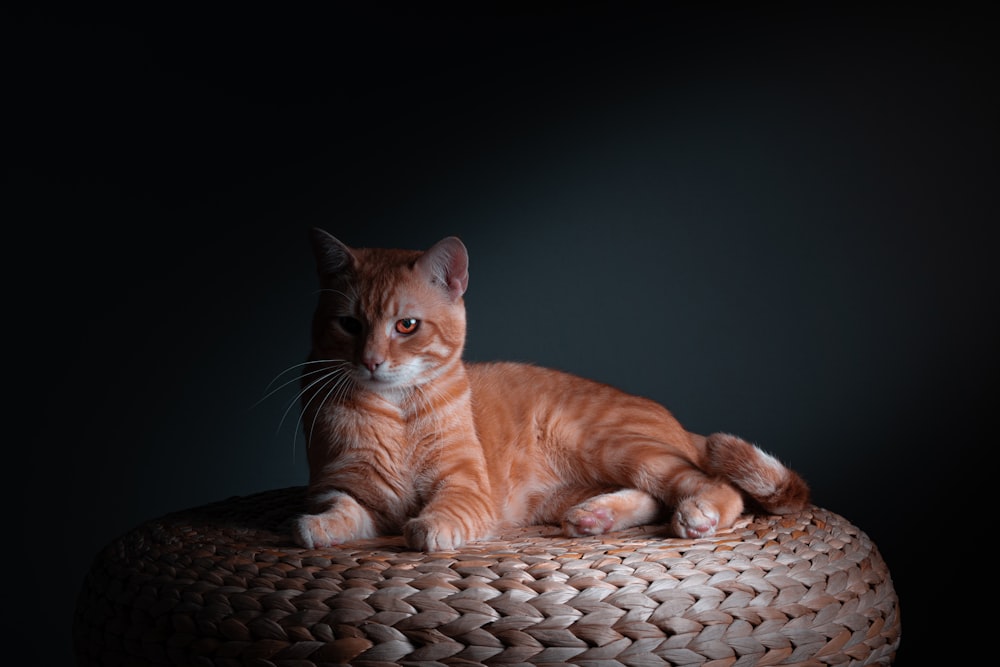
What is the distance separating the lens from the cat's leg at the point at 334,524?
5.63 ft

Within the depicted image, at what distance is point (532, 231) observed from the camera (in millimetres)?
3045

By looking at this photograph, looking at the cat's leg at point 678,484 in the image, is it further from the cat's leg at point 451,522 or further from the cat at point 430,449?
the cat's leg at point 451,522

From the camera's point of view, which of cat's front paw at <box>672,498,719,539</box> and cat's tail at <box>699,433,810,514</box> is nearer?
cat's front paw at <box>672,498,719,539</box>

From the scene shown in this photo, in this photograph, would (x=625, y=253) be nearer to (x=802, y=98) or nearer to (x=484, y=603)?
(x=802, y=98)

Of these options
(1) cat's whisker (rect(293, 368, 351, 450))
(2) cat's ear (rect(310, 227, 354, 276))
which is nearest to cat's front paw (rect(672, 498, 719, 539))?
(1) cat's whisker (rect(293, 368, 351, 450))

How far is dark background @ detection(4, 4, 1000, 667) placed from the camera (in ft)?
9.00

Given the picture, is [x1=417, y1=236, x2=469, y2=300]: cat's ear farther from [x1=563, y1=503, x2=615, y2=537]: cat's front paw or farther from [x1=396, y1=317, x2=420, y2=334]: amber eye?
[x1=563, y1=503, x2=615, y2=537]: cat's front paw

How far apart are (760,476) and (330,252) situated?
3.38 feet

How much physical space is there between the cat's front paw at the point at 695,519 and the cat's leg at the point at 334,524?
636 millimetres

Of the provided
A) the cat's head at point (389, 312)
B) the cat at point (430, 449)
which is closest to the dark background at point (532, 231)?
the cat at point (430, 449)

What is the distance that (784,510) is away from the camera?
192 cm

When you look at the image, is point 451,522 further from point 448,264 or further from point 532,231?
point 532,231

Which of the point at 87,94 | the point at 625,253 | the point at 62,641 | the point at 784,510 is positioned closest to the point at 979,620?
the point at 784,510

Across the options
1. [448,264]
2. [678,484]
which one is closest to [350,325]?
[448,264]
